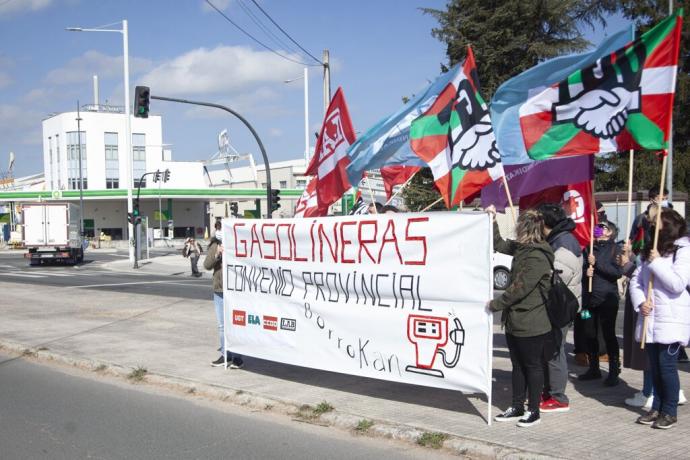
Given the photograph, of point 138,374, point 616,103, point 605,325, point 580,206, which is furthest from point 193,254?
point 616,103

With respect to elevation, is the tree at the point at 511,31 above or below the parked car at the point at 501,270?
above

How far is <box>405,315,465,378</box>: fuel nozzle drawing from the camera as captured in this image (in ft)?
19.7

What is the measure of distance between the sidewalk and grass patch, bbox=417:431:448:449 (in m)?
0.07

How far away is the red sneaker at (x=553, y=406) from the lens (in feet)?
19.9

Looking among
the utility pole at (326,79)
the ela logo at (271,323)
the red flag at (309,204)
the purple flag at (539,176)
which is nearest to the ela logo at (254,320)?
the ela logo at (271,323)

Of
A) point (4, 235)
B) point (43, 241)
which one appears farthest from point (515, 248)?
point (4, 235)

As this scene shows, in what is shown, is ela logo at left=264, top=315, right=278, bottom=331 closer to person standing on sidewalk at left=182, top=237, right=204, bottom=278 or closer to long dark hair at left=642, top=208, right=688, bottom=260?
long dark hair at left=642, top=208, right=688, bottom=260

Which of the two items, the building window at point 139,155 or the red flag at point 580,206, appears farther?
the building window at point 139,155

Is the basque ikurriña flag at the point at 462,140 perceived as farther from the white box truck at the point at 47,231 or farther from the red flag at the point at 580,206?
the white box truck at the point at 47,231

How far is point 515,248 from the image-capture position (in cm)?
597

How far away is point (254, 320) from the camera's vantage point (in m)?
8.02

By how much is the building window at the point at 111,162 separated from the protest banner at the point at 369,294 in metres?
80.7

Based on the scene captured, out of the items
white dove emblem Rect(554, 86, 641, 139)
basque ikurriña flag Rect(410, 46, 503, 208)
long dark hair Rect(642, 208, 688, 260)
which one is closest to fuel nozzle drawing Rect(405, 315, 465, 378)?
basque ikurriña flag Rect(410, 46, 503, 208)

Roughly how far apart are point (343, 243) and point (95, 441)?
2.91 metres
